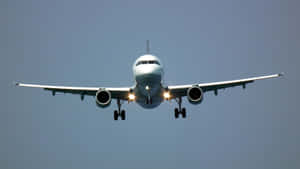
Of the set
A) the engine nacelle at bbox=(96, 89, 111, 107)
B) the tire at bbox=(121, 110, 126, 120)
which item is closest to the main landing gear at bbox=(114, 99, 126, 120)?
the tire at bbox=(121, 110, 126, 120)

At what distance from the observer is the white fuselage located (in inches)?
1615

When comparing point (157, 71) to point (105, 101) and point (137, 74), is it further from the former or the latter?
point (105, 101)

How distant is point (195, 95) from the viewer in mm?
43438

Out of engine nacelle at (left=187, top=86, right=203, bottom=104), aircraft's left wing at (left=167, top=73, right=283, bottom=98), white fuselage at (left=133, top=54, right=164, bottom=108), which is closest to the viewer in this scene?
Answer: white fuselage at (left=133, top=54, right=164, bottom=108)

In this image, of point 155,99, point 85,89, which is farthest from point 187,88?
point 85,89

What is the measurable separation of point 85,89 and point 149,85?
→ 7.68 metres

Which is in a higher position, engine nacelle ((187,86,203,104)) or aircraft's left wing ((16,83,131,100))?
aircraft's left wing ((16,83,131,100))

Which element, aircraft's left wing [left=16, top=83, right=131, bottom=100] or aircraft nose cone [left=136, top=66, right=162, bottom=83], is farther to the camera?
aircraft's left wing [left=16, top=83, right=131, bottom=100]

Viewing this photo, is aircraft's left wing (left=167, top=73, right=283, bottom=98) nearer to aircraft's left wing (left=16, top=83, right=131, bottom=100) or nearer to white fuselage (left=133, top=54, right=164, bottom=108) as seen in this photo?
white fuselage (left=133, top=54, right=164, bottom=108)

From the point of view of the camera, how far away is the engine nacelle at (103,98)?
42.8m

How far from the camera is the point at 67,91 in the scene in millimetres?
48438

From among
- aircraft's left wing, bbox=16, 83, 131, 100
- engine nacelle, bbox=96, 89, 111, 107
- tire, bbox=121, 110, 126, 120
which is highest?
aircraft's left wing, bbox=16, 83, 131, 100

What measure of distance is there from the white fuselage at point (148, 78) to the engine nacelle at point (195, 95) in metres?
2.62

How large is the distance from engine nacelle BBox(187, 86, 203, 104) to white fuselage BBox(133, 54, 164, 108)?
8.58 ft
